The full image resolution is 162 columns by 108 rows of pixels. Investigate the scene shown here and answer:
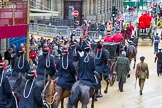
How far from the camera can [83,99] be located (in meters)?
16.5

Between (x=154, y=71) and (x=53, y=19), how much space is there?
1037 inches

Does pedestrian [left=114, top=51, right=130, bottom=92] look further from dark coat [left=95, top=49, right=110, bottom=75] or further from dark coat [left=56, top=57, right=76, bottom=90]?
dark coat [left=56, top=57, right=76, bottom=90]

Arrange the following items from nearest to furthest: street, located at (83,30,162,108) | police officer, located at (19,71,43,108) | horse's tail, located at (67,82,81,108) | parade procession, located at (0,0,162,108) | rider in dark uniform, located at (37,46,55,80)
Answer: police officer, located at (19,71,43,108)
parade procession, located at (0,0,162,108)
horse's tail, located at (67,82,81,108)
rider in dark uniform, located at (37,46,55,80)
street, located at (83,30,162,108)

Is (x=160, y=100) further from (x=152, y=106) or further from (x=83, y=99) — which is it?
(x=83, y=99)

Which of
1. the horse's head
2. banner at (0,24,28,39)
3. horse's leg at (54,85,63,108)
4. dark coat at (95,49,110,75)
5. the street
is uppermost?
banner at (0,24,28,39)

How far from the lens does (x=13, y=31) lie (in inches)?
879

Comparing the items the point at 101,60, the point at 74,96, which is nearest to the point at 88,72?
the point at 74,96

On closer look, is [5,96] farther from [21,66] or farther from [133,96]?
[133,96]

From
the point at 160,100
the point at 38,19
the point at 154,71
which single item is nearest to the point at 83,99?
the point at 160,100

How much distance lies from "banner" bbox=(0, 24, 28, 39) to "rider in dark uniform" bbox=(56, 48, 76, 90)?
5.12 metres

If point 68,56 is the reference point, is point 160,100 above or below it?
A: below

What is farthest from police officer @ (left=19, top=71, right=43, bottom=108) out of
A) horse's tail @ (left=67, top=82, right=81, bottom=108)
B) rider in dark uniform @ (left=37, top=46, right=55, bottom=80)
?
rider in dark uniform @ (left=37, top=46, right=55, bottom=80)

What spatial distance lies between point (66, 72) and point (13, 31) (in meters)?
5.74

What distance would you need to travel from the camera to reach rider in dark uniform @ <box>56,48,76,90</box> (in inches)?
682
